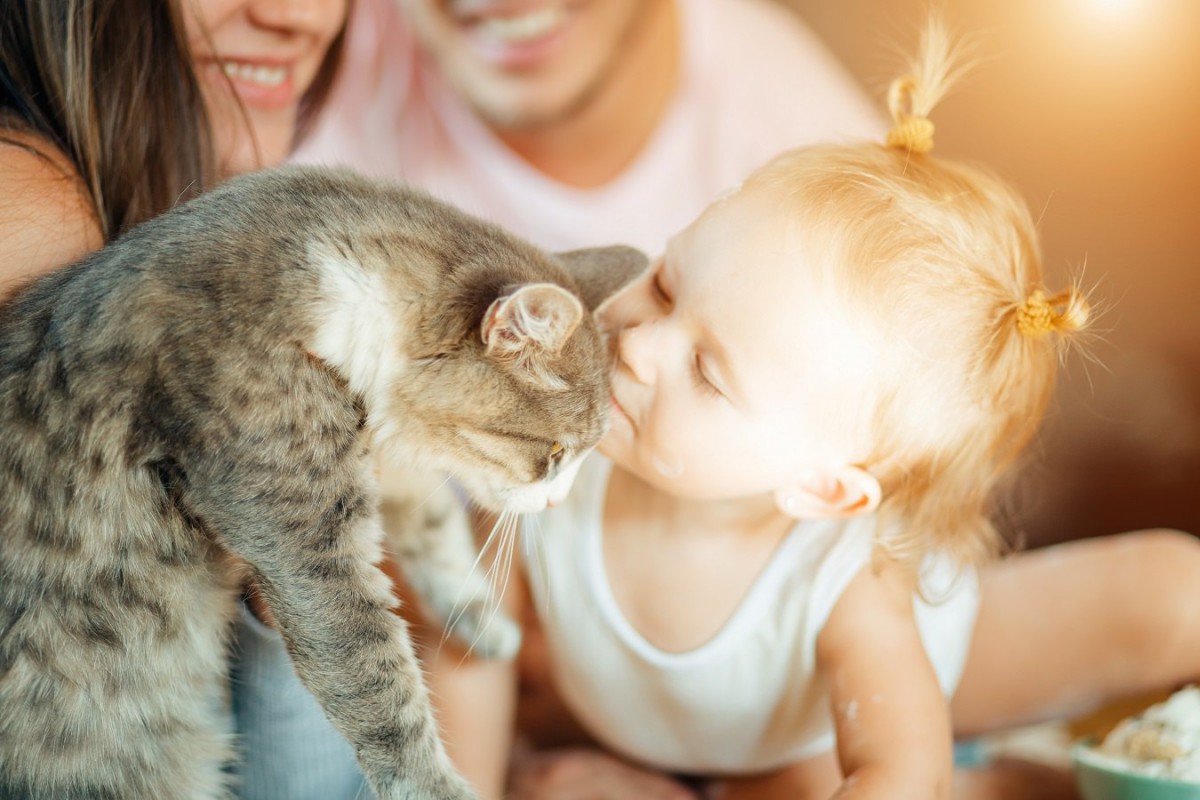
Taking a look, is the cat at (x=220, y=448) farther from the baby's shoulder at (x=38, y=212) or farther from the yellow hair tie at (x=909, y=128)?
the yellow hair tie at (x=909, y=128)

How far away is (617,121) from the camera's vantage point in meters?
1.52

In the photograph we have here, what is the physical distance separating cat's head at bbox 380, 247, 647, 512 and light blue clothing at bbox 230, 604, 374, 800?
27 cm

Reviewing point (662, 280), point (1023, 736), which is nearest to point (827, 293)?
point (662, 280)

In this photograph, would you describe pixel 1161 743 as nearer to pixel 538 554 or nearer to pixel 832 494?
pixel 832 494

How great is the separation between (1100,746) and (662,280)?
0.71 meters

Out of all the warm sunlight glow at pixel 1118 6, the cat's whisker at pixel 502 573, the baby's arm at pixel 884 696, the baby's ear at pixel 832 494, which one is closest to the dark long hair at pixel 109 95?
the cat's whisker at pixel 502 573

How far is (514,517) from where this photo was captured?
38.3 inches

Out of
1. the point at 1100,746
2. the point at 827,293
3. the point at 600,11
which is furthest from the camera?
the point at 600,11

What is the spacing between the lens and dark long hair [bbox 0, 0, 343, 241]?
3.19ft

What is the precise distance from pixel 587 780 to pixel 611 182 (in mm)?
878

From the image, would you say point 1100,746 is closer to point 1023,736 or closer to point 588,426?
point 1023,736

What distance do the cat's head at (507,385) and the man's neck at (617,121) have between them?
610mm

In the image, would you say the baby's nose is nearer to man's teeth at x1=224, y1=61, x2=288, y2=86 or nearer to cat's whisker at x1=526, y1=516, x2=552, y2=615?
cat's whisker at x1=526, y1=516, x2=552, y2=615

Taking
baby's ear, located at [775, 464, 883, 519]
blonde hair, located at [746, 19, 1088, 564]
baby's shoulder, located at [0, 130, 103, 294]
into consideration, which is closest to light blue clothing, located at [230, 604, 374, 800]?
baby's shoulder, located at [0, 130, 103, 294]
